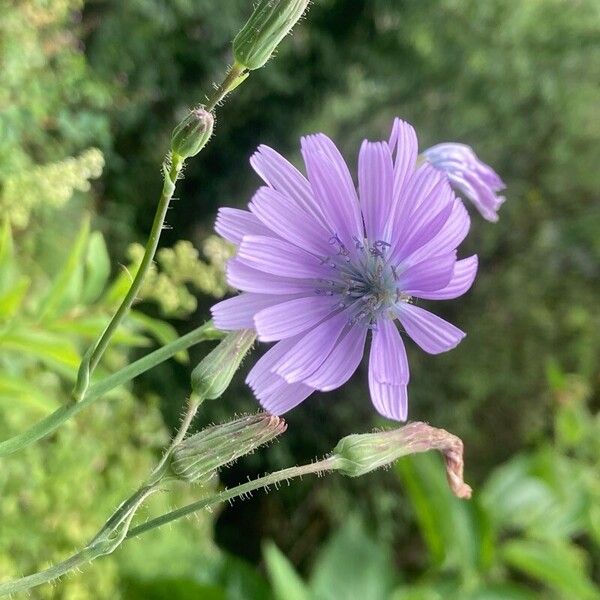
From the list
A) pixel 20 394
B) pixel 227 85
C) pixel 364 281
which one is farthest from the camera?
pixel 20 394

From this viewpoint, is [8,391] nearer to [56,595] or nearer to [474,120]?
[56,595]

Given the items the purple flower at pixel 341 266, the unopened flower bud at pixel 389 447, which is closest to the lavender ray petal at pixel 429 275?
the purple flower at pixel 341 266

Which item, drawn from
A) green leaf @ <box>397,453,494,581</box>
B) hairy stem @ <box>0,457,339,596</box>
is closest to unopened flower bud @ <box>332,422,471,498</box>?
hairy stem @ <box>0,457,339,596</box>

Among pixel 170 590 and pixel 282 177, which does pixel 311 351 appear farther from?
pixel 170 590

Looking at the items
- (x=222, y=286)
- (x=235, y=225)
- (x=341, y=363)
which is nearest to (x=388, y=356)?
(x=341, y=363)

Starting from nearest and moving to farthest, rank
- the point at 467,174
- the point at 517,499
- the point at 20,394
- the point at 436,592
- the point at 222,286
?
the point at 467,174, the point at 20,394, the point at 222,286, the point at 436,592, the point at 517,499

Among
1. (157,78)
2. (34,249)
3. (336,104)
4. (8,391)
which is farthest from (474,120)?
(8,391)

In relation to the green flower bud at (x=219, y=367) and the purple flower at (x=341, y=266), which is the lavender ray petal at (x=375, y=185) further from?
the green flower bud at (x=219, y=367)

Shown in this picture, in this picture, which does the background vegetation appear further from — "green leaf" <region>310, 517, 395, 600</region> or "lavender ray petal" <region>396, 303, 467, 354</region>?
"lavender ray petal" <region>396, 303, 467, 354</region>
